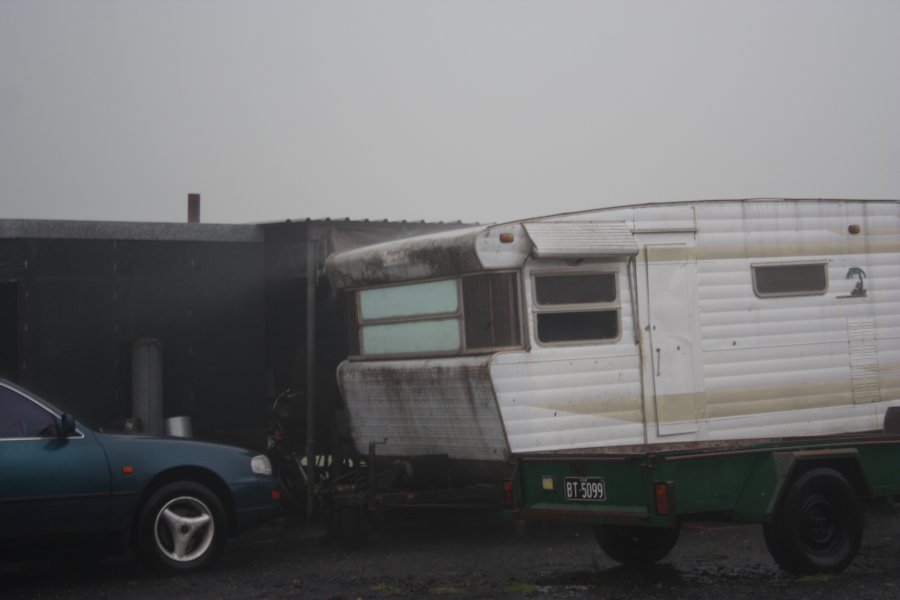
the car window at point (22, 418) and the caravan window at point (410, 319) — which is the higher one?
the caravan window at point (410, 319)

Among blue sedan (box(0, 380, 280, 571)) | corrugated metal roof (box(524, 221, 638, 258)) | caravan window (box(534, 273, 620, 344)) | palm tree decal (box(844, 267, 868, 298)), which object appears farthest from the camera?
palm tree decal (box(844, 267, 868, 298))

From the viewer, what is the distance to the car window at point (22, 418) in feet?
28.3

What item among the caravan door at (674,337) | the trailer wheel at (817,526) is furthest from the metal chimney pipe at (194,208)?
the trailer wheel at (817,526)

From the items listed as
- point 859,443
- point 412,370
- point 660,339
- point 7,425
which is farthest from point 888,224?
point 7,425

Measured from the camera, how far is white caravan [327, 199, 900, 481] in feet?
31.5

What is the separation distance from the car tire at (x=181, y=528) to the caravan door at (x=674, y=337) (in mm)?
3650

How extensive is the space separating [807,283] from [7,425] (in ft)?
22.4

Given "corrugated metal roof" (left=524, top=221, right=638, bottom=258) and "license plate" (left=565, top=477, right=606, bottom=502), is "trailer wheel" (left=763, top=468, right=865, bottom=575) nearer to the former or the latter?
"license plate" (left=565, top=477, right=606, bottom=502)

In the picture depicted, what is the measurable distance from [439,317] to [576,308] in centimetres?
119

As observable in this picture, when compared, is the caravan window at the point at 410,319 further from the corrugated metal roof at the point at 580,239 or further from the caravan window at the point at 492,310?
the corrugated metal roof at the point at 580,239

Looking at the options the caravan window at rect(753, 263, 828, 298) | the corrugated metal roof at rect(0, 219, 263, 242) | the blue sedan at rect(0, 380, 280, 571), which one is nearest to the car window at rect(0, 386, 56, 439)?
the blue sedan at rect(0, 380, 280, 571)

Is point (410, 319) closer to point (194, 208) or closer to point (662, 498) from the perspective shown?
point (662, 498)

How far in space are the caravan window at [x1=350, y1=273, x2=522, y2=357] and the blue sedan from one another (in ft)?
6.33

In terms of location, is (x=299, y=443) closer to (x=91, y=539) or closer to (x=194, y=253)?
(x=194, y=253)
